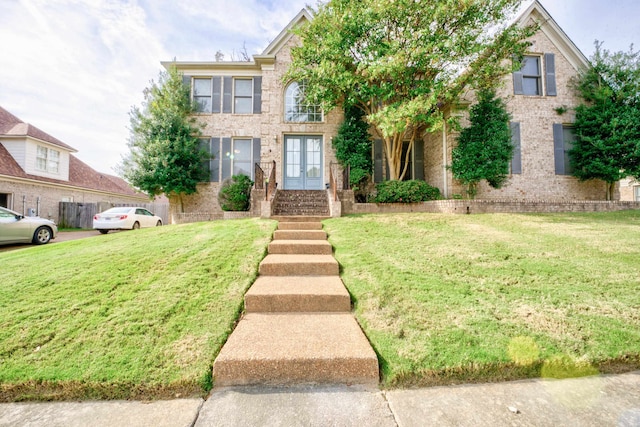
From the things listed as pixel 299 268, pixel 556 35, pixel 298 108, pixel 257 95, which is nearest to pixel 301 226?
pixel 299 268

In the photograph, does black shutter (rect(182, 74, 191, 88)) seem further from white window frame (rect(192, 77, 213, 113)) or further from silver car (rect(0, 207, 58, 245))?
silver car (rect(0, 207, 58, 245))

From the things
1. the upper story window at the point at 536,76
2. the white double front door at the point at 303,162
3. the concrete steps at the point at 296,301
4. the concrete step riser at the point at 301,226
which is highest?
the upper story window at the point at 536,76

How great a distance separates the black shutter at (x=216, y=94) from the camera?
11.3 m

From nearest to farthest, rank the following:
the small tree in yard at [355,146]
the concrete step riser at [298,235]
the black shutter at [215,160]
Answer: the concrete step riser at [298,235]
the small tree in yard at [355,146]
the black shutter at [215,160]

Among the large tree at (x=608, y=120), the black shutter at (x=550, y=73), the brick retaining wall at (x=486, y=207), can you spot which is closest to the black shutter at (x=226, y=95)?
the brick retaining wall at (x=486, y=207)

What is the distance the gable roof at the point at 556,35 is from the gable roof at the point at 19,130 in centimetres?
2353

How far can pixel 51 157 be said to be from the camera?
48.3 ft

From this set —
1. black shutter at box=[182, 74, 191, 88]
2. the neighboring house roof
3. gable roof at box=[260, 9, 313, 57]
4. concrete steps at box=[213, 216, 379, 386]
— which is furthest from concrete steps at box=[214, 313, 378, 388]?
the neighboring house roof

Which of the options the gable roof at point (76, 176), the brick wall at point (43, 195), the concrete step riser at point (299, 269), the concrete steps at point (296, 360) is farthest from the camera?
the gable roof at point (76, 176)

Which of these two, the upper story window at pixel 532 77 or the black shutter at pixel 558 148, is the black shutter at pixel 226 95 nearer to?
the upper story window at pixel 532 77

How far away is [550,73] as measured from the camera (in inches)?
423

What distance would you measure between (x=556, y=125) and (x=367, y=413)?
1374cm

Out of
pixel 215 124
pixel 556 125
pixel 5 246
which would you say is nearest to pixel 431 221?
pixel 556 125

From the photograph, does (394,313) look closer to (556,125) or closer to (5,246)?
(5,246)
